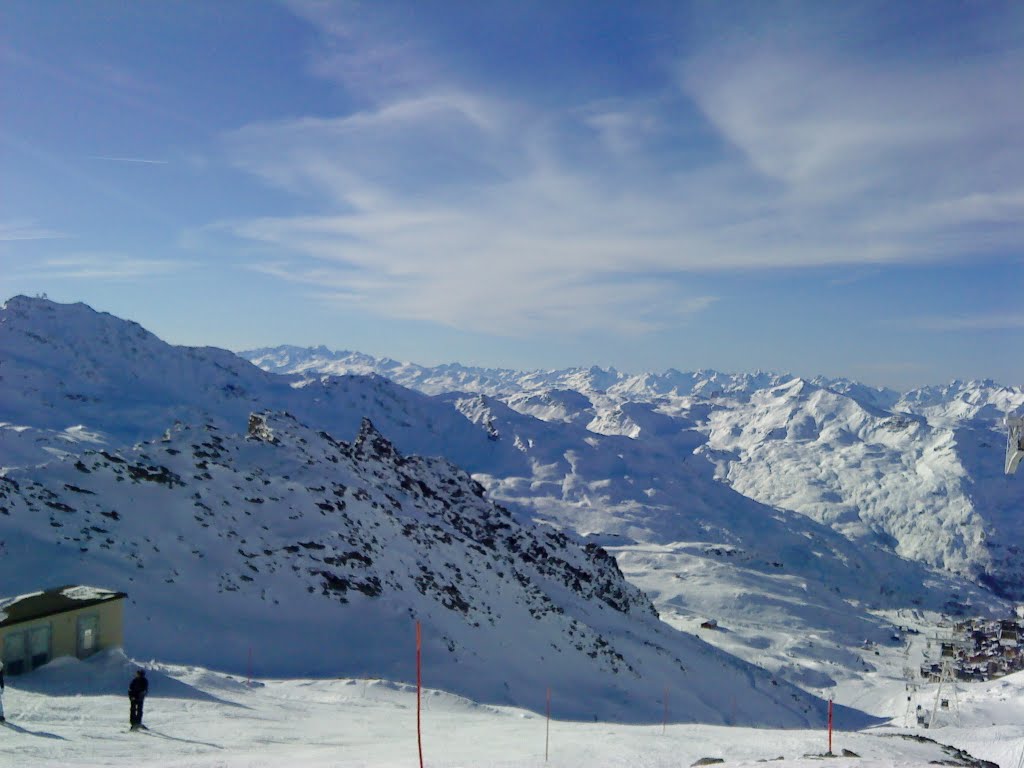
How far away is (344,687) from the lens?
82.1 feet

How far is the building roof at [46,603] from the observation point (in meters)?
18.2

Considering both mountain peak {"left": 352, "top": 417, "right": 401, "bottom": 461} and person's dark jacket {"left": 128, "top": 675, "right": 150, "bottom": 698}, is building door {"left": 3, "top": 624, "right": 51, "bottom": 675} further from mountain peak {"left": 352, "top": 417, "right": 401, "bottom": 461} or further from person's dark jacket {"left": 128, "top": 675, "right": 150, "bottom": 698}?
mountain peak {"left": 352, "top": 417, "right": 401, "bottom": 461}

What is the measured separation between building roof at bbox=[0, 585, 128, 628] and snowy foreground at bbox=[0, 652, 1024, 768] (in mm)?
1540

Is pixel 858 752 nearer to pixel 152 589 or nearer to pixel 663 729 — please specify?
pixel 663 729

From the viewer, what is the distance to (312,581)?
113 ft

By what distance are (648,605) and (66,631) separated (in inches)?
2621

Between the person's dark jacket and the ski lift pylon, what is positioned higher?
the ski lift pylon

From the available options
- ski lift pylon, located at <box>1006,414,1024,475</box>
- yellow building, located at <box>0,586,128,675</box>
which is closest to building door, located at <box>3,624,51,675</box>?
yellow building, located at <box>0,586,128,675</box>

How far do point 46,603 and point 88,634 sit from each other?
5.74 ft

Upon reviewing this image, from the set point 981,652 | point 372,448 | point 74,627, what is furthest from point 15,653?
point 981,652

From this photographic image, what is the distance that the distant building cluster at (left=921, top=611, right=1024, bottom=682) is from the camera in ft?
427

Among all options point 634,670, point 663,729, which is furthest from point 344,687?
point 634,670

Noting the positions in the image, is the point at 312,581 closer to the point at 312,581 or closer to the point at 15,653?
the point at 312,581

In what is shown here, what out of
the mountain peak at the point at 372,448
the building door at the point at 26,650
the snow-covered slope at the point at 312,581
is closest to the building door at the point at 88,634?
the building door at the point at 26,650
